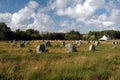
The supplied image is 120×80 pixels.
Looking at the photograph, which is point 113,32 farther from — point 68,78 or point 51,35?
point 68,78

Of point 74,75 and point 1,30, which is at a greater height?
point 1,30

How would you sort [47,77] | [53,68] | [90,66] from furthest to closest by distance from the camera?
[90,66] → [53,68] → [47,77]

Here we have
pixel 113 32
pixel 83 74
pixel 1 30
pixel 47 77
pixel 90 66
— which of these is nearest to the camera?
pixel 47 77

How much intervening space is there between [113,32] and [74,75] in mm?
128636

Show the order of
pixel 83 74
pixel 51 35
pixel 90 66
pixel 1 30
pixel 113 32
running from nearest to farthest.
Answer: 1. pixel 83 74
2. pixel 90 66
3. pixel 1 30
4. pixel 51 35
5. pixel 113 32

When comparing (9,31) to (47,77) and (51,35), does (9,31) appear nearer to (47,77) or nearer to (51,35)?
(51,35)

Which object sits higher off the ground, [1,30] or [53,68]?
[1,30]

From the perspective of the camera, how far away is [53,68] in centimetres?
1275

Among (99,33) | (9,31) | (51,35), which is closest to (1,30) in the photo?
(9,31)

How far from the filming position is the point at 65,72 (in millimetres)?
11992

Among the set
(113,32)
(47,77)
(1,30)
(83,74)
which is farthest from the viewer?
(113,32)

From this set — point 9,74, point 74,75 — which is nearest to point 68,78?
point 74,75

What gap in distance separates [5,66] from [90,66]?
4.55 metres

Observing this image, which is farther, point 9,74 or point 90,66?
point 90,66
